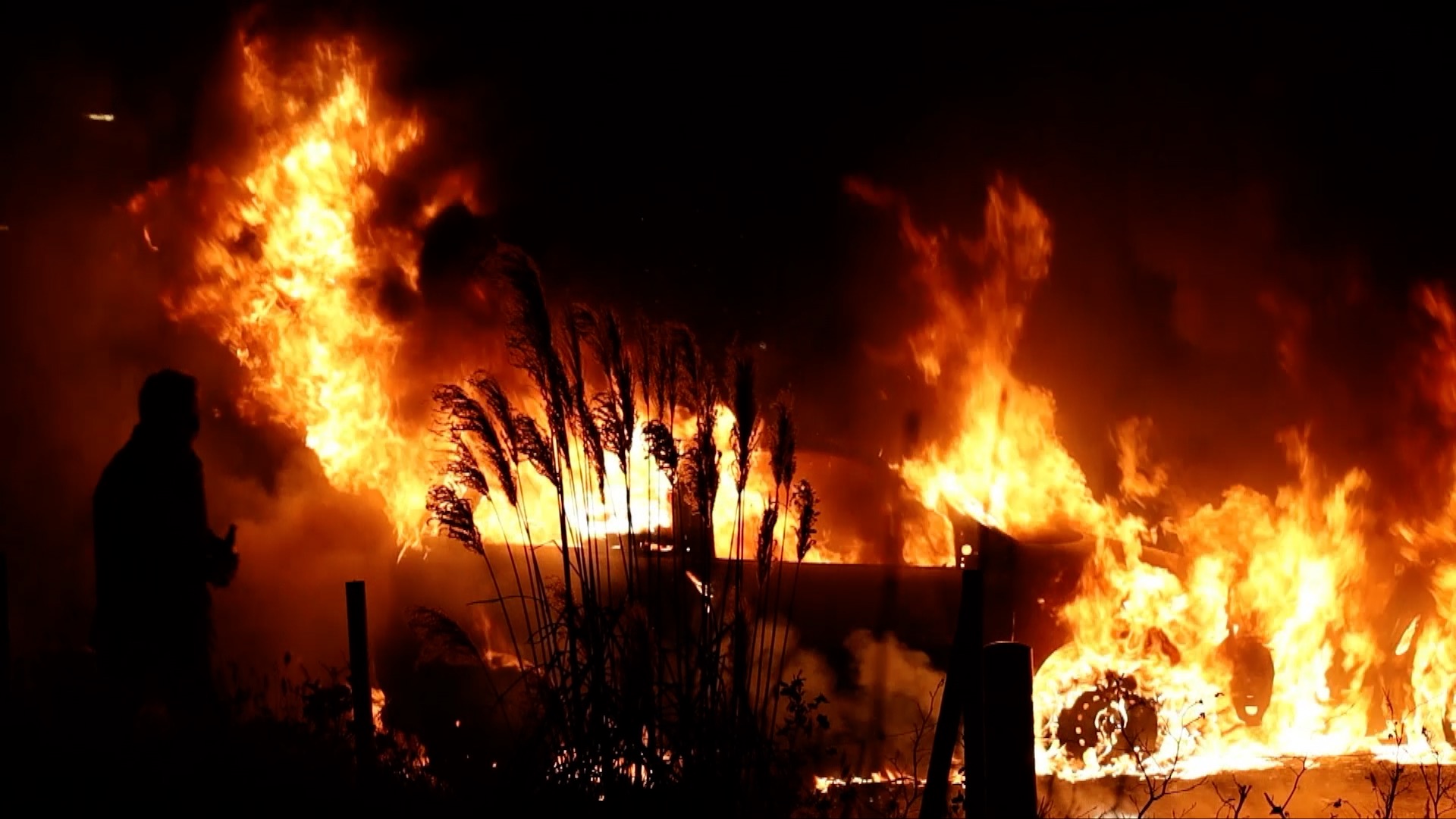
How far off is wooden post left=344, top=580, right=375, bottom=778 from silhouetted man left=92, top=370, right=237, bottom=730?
131 centimetres

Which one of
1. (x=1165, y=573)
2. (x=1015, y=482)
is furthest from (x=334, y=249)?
(x=1165, y=573)

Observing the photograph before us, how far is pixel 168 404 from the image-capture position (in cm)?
670

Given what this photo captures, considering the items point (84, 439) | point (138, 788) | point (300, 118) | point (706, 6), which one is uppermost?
point (706, 6)

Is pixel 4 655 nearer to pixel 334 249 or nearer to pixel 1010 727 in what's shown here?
pixel 1010 727

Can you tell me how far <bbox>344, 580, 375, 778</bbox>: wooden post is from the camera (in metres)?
5.38

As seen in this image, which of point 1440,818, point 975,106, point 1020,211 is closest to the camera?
point 1440,818

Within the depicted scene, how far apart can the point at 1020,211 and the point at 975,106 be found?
1.47 m

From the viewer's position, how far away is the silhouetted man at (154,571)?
6527 millimetres

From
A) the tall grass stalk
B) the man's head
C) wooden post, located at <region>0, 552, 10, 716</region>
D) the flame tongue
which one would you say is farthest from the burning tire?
the flame tongue

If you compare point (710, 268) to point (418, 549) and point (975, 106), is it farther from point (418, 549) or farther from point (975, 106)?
point (418, 549)

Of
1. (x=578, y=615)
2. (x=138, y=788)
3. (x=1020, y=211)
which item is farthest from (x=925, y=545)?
(x=138, y=788)

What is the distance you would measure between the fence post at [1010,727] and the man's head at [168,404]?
15.7 ft

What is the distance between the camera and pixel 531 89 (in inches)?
493

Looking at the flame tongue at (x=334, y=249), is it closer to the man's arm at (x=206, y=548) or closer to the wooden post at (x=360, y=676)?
A: the man's arm at (x=206, y=548)
